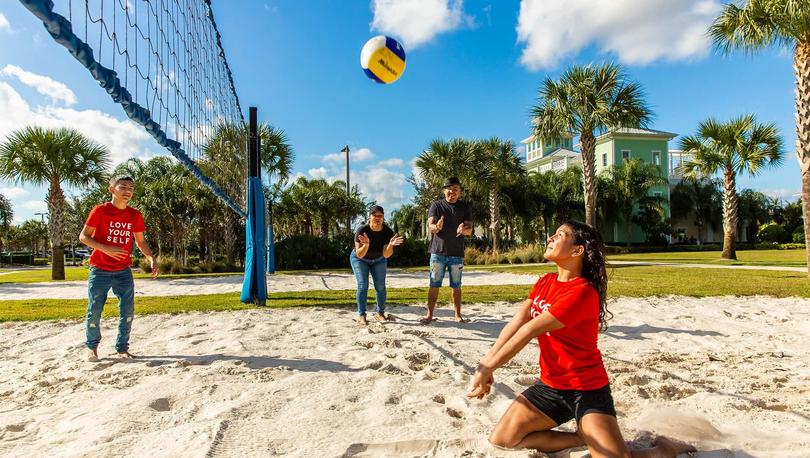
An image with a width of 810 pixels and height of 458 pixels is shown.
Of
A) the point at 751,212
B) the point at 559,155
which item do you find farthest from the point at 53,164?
the point at 751,212

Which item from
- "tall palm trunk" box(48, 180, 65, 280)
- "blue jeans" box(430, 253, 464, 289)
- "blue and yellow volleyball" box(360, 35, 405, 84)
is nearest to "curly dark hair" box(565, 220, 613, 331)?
"blue jeans" box(430, 253, 464, 289)

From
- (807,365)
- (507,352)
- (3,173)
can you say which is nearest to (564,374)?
(507,352)

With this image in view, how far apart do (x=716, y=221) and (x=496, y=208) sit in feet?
84.6

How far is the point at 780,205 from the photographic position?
130ft

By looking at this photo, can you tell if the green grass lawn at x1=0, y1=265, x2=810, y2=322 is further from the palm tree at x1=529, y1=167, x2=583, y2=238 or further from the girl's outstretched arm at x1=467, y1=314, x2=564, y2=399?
the palm tree at x1=529, y1=167, x2=583, y2=238

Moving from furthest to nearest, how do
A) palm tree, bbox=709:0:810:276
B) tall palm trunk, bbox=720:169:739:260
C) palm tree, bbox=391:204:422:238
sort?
palm tree, bbox=391:204:422:238, tall palm trunk, bbox=720:169:739:260, palm tree, bbox=709:0:810:276

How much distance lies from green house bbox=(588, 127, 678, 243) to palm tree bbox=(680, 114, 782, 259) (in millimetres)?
16921

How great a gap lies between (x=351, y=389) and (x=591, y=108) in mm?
15319

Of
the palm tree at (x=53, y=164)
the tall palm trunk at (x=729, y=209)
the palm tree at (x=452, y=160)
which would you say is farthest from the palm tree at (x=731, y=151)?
the palm tree at (x=53, y=164)

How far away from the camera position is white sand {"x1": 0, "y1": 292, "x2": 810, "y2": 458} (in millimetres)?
2107

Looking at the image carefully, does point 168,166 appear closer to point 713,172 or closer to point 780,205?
point 713,172

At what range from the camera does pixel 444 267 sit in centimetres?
530

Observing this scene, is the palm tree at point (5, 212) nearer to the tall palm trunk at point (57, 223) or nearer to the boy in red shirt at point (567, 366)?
the tall palm trunk at point (57, 223)

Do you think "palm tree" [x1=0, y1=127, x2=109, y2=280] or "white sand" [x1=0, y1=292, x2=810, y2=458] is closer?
"white sand" [x1=0, y1=292, x2=810, y2=458]
